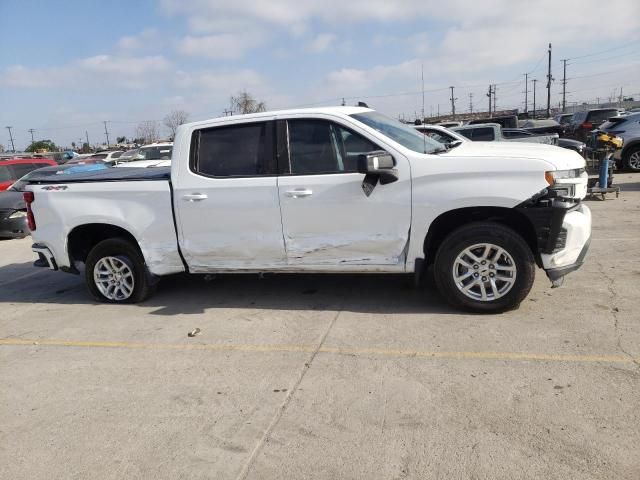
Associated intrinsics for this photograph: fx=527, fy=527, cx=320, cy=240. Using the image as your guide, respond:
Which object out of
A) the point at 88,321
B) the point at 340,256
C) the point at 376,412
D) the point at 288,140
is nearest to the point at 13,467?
the point at 376,412

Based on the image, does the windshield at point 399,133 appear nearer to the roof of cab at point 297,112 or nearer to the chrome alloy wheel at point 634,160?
the roof of cab at point 297,112

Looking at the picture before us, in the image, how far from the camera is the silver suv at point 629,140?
562 inches

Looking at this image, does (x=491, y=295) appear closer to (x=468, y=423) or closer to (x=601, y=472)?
(x=468, y=423)

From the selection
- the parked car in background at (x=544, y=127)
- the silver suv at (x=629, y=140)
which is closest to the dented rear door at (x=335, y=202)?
the silver suv at (x=629, y=140)

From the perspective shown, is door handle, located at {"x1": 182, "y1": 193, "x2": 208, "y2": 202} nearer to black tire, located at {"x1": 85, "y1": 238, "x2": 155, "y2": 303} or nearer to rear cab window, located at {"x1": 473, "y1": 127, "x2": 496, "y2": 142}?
black tire, located at {"x1": 85, "y1": 238, "x2": 155, "y2": 303}

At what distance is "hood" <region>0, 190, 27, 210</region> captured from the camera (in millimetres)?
11086

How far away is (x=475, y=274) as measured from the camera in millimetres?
4613

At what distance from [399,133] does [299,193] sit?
1173 mm

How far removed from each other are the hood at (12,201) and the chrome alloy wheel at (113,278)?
6.43 metres

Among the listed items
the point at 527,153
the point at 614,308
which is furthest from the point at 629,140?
the point at 527,153

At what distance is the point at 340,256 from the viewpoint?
4.93m

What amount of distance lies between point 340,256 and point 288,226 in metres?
0.56

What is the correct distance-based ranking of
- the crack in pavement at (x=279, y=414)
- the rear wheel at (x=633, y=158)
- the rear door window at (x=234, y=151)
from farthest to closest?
the rear wheel at (x=633, y=158) → the rear door window at (x=234, y=151) → the crack in pavement at (x=279, y=414)

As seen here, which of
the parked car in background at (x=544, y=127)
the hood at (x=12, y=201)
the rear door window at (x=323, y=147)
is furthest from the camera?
the parked car in background at (x=544, y=127)
